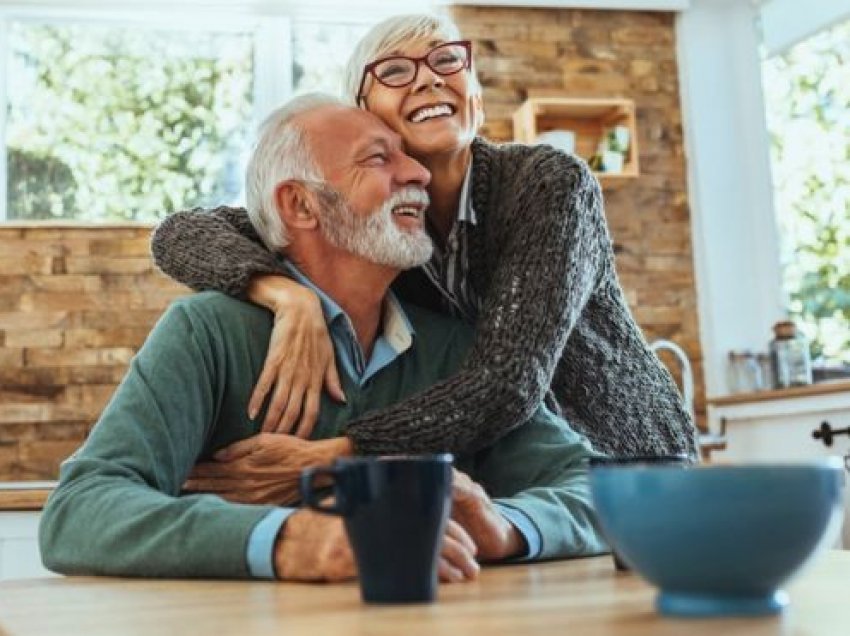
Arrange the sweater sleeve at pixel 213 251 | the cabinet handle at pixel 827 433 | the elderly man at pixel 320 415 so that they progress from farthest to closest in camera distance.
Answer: the cabinet handle at pixel 827 433 < the sweater sleeve at pixel 213 251 < the elderly man at pixel 320 415

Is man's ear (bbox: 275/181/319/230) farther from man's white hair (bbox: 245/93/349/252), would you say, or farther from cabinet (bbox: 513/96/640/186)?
cabinet (bbox: 513/96/640/186)

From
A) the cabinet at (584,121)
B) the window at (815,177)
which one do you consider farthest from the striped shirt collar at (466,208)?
the window at (815,177)

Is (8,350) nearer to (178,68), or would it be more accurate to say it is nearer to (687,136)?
(178,68)

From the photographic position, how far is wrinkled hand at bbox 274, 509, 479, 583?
90cm

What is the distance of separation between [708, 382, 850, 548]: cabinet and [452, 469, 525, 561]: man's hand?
220 cm

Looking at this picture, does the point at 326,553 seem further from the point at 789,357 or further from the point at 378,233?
the point at 789,357

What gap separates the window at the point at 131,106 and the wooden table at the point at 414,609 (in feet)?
9.47

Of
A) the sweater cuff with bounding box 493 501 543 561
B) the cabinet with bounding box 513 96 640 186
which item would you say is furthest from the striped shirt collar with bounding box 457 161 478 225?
the cabinet with bounding box 513 96 640 186

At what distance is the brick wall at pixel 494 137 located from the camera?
3488mm

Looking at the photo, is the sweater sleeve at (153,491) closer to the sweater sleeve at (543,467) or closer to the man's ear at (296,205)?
the man's ear at (296,205)

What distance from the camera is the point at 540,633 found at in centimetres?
61

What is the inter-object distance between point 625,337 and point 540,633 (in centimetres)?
117

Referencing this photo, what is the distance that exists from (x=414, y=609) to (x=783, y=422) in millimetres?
2986

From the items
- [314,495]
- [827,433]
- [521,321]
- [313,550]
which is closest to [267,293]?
[521,321]
